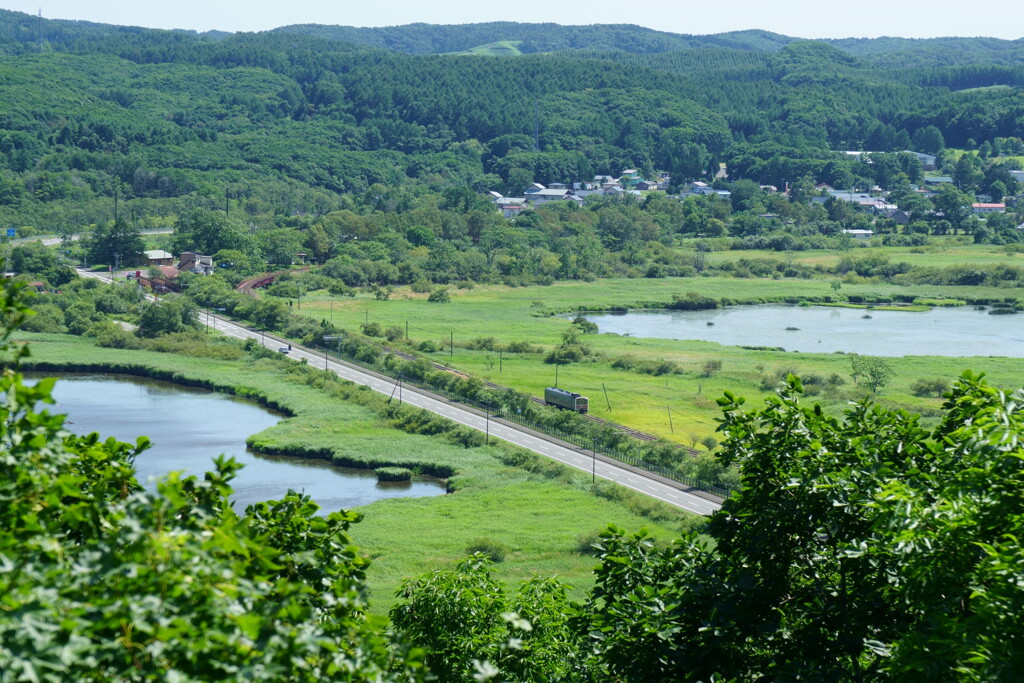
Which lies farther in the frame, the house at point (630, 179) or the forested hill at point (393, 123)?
the house at point (630, 179)

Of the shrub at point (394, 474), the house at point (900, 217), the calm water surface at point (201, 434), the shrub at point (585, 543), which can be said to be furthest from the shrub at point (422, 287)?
the house at point (900, 217)

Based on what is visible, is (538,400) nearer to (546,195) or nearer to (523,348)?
(523,348)

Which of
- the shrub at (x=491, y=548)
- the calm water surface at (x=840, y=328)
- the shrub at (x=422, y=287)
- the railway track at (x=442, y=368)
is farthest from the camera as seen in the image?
the shrub at (x=422, y=287)

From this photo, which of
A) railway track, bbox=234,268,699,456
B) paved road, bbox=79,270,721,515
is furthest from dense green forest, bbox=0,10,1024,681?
paved road, bbox=79,270,721,515

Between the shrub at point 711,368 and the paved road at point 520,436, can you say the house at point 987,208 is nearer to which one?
the shrub at point 711,368

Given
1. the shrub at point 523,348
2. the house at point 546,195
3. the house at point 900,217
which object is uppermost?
the house at point 900,217

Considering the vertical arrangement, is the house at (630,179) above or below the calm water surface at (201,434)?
above

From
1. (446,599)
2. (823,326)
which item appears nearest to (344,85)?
(823,326)

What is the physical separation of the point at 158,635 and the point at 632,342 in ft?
184

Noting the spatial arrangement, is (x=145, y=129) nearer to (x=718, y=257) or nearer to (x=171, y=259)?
(x=171, y=259)

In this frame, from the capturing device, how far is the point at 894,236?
102 m

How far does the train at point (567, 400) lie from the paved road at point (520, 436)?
7.32 feet

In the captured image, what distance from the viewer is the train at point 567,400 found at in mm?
43562

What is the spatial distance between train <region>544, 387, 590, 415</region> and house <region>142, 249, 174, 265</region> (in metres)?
44.9
